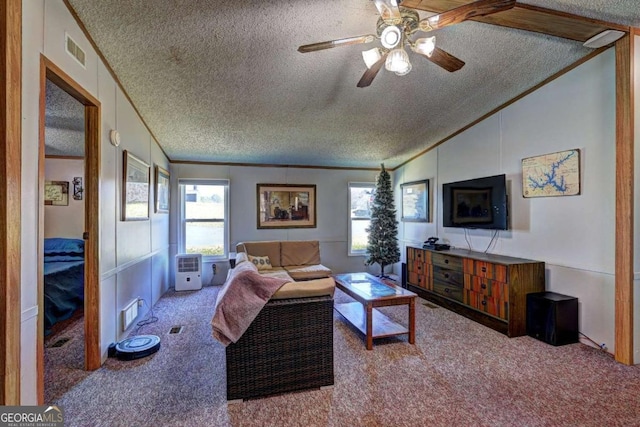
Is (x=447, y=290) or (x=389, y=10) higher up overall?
(x=389, y=10)

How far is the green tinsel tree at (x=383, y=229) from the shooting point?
5.74 meters

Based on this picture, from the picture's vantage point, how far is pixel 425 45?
2.12 m

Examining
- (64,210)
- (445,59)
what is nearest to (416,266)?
(445,59)

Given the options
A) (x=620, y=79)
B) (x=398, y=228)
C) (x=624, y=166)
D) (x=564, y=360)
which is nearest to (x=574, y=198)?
(x=624, y=166)

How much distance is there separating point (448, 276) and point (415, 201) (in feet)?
6.28

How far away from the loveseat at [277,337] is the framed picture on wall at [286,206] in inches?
144

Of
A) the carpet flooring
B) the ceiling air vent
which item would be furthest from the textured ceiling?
the carpet flooring

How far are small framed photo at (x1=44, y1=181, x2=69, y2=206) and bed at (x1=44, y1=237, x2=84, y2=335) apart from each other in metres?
0.99

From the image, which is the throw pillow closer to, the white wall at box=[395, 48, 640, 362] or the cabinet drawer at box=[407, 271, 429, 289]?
the cabinet drawer at box=[407, 271, 429, 289]

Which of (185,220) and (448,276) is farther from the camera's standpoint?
(185,220)

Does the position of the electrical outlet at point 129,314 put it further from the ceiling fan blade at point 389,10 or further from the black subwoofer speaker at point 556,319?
the black subwoofer speaker at point 556,319

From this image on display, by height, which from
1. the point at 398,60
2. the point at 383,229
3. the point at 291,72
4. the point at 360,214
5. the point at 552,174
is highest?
the point at 291,72

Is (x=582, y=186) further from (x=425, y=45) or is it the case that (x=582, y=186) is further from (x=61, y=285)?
(x=61, y=285)

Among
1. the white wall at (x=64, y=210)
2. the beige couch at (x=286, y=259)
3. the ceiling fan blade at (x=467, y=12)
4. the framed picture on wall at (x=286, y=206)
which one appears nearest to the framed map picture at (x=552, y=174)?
the ceiling fan blade at (x=467, y=12)
